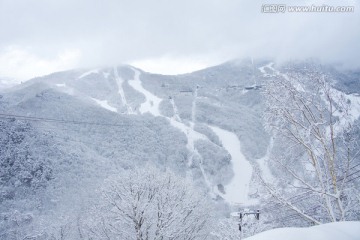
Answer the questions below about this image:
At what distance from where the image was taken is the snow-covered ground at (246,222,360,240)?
3463mm

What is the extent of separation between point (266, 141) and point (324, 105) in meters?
115

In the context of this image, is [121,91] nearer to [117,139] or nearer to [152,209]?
[117,139]

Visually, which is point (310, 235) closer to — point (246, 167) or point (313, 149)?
point (313, 149)

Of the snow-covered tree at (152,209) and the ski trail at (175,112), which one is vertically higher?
the ski trail at (175,112)

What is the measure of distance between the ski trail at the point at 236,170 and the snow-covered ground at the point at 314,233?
7225cm

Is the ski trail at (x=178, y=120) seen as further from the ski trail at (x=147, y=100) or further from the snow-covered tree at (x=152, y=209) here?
the snow-covered tree at (x=152, y=209)

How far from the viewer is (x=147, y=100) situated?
143875 millimetres

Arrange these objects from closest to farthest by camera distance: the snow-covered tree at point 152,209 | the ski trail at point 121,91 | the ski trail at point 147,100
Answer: the snow-covered tree at point 152,209, the ski trail at point 147,100, the ski trail at point 121,91

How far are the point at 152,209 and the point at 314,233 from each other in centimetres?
1858

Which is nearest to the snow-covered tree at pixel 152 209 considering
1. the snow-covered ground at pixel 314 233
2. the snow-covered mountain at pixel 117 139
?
the snow-covered mountain at pixel 117 139

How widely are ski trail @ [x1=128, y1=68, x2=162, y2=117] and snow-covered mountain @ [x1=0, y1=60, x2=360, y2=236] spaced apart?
0.49 meters

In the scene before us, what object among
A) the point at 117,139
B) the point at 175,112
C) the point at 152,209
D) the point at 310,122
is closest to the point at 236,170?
the point at 175,112

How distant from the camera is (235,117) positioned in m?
138

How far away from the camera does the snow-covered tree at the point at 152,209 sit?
2097cm
